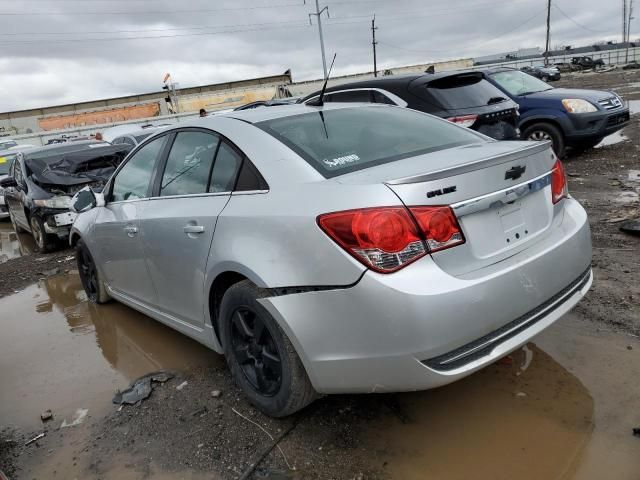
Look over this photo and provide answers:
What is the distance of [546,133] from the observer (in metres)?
8.78

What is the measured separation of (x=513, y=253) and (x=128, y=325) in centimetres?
342

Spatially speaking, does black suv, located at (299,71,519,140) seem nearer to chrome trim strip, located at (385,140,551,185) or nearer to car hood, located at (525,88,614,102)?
car hood, located at (525,88,614,102)

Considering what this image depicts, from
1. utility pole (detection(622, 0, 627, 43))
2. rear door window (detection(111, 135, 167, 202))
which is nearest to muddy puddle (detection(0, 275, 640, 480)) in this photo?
rear door window (detection(111, 135, 167, 202))

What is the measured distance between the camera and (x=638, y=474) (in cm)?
217

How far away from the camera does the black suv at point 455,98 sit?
22.6ft

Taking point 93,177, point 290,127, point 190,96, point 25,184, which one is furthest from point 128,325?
point 190,96

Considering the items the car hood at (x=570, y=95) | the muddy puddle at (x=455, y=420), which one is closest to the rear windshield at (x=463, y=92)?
the car hood at (x=570, y=95)

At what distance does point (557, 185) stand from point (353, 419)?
167 centimetres

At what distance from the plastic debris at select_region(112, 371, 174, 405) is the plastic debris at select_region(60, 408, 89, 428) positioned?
0.59 ft

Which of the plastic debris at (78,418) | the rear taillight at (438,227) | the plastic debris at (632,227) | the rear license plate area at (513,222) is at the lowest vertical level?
the plastic debris at (78,418)

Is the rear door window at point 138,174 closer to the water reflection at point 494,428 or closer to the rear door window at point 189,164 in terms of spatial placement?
the rear door window at point 189,164

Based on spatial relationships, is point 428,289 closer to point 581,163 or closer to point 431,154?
point 431,154

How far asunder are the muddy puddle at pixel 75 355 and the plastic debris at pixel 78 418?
29 millimetres

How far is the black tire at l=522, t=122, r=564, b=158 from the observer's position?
28.4ft
